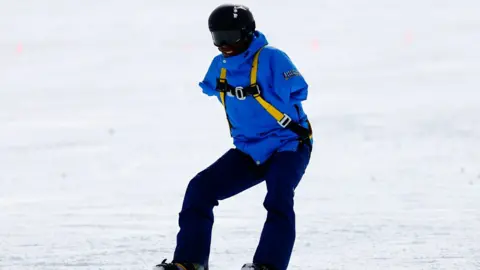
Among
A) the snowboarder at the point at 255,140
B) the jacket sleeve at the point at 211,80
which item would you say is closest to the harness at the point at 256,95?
the snowboarder at the point at 255,140

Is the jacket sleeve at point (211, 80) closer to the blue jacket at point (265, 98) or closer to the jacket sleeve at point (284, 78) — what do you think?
the blue jacket at point (265, 98)

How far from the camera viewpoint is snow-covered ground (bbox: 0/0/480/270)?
25.0 feet

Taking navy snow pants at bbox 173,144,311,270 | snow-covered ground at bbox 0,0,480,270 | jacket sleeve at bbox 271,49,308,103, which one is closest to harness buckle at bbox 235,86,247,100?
jacket sleeve at bbox 271,49,308,103

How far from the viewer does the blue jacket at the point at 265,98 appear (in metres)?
5.51

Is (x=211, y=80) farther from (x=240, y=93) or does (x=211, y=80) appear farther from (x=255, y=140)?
(x=255, y=140)

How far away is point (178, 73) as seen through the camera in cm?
2092

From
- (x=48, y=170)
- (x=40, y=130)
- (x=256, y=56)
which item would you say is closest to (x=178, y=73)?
(x=40, y=130)

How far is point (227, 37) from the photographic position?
555cm

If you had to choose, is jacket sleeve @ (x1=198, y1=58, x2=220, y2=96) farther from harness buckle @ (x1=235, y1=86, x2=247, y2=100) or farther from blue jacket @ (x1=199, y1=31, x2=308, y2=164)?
harness buckle @ (x1=235, y1=86, x2=247, y2=100)

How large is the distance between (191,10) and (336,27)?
5740 mm

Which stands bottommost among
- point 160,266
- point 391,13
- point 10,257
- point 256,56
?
point 391,13

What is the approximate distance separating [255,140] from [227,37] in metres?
0.64

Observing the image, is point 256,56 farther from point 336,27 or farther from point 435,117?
point 336,27

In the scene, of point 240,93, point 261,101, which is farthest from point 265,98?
point 240,93
